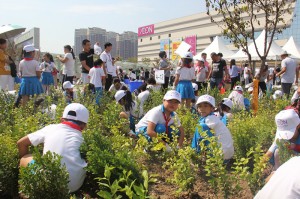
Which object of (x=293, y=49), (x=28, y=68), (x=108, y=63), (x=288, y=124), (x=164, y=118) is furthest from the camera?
(x=293, y=49)

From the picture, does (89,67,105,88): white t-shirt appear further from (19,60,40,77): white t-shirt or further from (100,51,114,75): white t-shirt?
(19,60,40,77): white t-shirt

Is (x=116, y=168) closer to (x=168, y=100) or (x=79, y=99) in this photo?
(x=168, y=100)

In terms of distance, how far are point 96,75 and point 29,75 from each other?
164cm

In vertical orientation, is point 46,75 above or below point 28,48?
below

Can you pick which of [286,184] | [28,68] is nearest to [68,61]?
[28,68]

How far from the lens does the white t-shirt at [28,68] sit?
726 centimetres

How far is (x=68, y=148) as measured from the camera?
3098 millimetres

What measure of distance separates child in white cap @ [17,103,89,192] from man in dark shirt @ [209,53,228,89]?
22.9 feet

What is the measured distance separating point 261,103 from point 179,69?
2.11 meters

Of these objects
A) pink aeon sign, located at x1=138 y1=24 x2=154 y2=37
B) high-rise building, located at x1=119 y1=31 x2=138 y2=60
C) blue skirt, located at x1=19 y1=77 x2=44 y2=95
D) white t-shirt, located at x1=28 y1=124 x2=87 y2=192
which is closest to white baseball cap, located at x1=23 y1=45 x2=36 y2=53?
blue skirt, located at x1=19 y1=77 x2=44 y2=95

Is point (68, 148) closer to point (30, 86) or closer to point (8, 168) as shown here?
point (8, 168)

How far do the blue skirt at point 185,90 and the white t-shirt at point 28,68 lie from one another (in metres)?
3.16

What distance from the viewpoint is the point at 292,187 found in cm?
155

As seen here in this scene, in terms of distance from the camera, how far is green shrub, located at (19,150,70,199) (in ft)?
8.68
